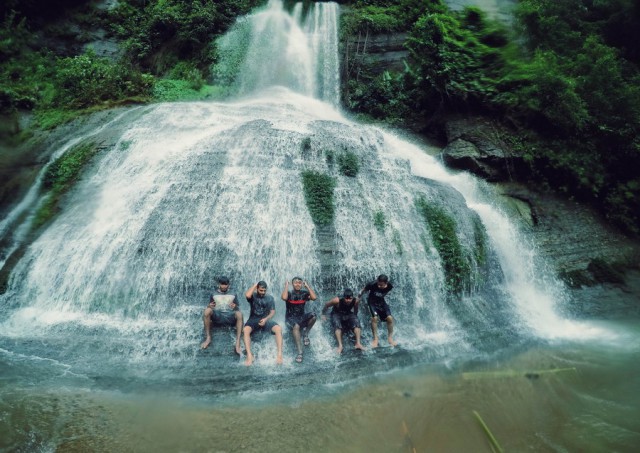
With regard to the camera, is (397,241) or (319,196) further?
(319,196)

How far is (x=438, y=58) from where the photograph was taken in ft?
42.7

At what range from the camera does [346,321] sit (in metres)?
6.23

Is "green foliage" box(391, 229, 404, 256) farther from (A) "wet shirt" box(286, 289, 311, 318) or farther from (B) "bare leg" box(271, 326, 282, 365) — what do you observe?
(B) "bare leg" box(271, 326, 282, 365)

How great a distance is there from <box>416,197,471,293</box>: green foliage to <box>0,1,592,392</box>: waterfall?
0.33 ft

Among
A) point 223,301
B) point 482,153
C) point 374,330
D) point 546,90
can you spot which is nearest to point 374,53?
point 546,90

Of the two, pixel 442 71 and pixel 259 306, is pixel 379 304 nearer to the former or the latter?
pixel 259 306

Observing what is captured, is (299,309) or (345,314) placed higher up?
(299,309)

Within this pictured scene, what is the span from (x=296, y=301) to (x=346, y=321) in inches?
38.6

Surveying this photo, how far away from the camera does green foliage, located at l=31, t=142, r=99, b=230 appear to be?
26.9 feet

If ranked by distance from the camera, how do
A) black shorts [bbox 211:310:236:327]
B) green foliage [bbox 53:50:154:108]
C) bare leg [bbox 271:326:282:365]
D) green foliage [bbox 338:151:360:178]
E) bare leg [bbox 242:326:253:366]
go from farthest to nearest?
green foliage [bbox 53:50:154:108]
green foliage [bbox 338:151:360:178]
black shorts [bbox 211:310:236:327]
bare leg [bbox 271:326:282:365]
bare leg [bbox 242:326:253:366]

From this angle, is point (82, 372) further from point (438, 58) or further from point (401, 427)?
point (438, 58)

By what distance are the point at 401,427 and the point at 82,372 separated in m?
4.33

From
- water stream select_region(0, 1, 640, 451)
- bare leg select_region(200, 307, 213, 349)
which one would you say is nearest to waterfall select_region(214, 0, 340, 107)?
water stream select_region(0, 1, 640, 451)

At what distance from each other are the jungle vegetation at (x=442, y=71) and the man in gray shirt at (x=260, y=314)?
10.0 meters
